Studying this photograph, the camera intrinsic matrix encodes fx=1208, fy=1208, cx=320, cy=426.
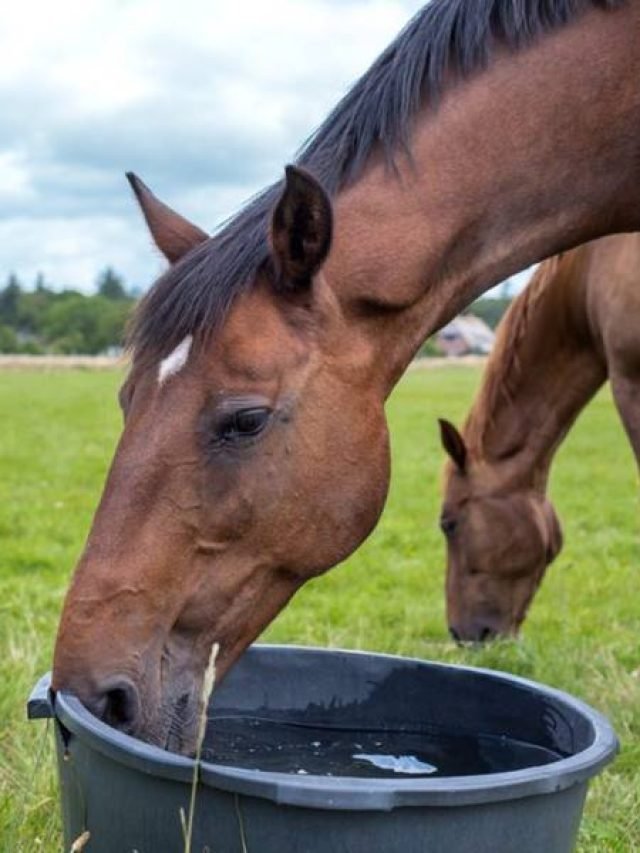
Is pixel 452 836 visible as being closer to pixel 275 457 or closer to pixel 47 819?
pixel 275 457

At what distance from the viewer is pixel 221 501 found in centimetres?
249

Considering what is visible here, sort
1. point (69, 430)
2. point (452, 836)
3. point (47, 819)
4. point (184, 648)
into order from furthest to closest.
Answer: point (69, 430) → point (47, 819) → point (184, 648) → point (452, 836)

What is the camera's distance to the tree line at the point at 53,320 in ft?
242

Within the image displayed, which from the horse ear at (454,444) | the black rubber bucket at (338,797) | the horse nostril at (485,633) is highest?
the horse ear at (454,444)

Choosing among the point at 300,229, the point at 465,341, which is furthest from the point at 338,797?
the point at 465,341

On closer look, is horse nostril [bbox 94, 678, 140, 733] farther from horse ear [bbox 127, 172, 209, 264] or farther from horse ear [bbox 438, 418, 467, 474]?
horse ear [bbox 438, 418, 467, 474]

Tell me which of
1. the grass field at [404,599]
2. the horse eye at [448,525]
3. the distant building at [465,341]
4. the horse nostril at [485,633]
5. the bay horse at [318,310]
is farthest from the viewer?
the distant building at [465,341]

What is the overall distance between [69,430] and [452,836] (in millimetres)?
16232

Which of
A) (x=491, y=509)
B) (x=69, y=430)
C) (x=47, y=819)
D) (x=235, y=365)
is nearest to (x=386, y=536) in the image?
(x=491, y=509)

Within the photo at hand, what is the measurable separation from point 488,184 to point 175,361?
35.2 inches

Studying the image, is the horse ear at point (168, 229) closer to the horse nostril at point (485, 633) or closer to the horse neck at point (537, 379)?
the horse neck at point (537, 379)

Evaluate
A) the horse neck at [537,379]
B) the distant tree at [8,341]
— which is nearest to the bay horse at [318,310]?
the horse neck at [537,379]

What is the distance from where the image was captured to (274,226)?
2527 mm

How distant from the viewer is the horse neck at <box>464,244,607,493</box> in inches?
218
